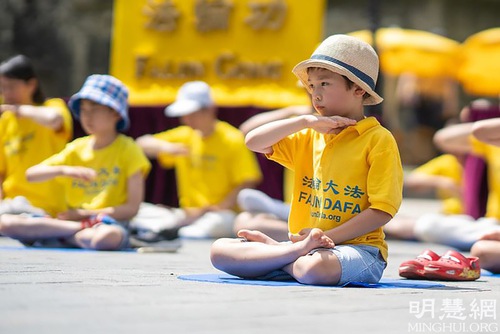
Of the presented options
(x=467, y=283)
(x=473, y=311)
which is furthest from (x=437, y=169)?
(x=473, y=311)

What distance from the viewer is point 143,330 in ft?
9.25

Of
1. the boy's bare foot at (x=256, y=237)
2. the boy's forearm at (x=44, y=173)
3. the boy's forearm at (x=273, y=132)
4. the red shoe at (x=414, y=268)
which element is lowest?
the red shoe at (x=414, y=268)

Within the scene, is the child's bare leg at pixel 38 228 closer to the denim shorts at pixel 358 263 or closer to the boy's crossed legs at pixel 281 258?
the boy's crossed legs at pixel 281 258

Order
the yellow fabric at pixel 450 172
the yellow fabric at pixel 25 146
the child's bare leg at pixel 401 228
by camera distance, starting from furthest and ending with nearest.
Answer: the yellow fabric at pixel 450 172, the child's bare leg at pixel 401 228, the yellow fabric at pixel 25 146

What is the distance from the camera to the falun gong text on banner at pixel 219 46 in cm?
930

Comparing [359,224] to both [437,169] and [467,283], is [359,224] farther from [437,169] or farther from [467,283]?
[437,169]

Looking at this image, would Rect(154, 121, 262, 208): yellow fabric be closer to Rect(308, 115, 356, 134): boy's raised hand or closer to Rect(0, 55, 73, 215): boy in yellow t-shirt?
Rect(0, 55, 73, 215): boy in yellow t-shirt

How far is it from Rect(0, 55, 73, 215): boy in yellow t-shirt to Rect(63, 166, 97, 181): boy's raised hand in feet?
3.39

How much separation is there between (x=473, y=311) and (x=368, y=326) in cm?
59

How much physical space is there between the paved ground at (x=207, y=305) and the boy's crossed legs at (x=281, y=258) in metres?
0.11

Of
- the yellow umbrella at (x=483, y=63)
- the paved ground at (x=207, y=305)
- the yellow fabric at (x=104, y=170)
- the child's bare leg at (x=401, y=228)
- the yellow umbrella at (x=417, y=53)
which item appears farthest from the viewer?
the yellow umbrella at (x=417, y=53)

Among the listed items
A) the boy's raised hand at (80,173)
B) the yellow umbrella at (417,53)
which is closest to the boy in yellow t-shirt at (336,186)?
the boy's raised hand at (80,173)

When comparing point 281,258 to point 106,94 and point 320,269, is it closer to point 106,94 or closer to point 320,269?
point 320,269

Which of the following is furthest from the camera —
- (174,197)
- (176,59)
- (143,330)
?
(176,59)
